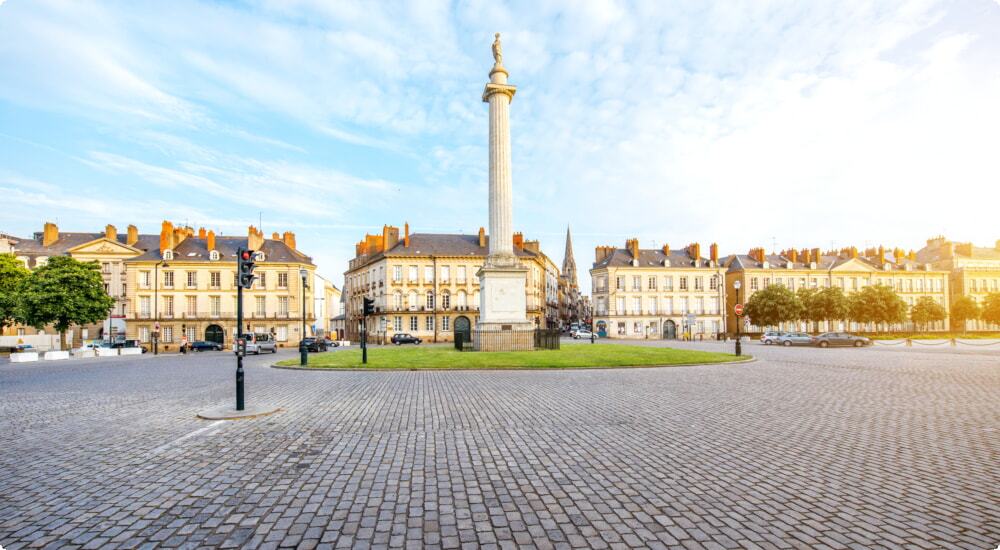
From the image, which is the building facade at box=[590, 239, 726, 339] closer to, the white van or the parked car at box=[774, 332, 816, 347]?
the parked car at box=[774, 332, 816, 347]

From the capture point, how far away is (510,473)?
568 centimetres

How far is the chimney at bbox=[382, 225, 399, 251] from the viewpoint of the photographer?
2163 inches

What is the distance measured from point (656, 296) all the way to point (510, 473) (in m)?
63.7

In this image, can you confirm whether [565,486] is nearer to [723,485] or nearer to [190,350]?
[723,485]

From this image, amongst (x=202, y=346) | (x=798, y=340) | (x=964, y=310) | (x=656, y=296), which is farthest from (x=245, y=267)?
(x=964, y=310)

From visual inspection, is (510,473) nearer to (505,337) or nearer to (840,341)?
(505,337)

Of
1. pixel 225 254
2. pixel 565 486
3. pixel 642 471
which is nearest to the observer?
pixel 565 486

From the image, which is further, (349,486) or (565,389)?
(565,389)

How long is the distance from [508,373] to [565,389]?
14.6ft

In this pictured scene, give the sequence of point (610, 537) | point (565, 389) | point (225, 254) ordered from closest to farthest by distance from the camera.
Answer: point (610, 537) < point (565, 389) < point (225, 254)

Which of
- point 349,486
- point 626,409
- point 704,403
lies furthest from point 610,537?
point 704,403

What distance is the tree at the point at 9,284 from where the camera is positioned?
41156mm

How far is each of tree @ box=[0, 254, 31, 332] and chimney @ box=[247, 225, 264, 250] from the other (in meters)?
17.6

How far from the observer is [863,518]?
4.39 meters
